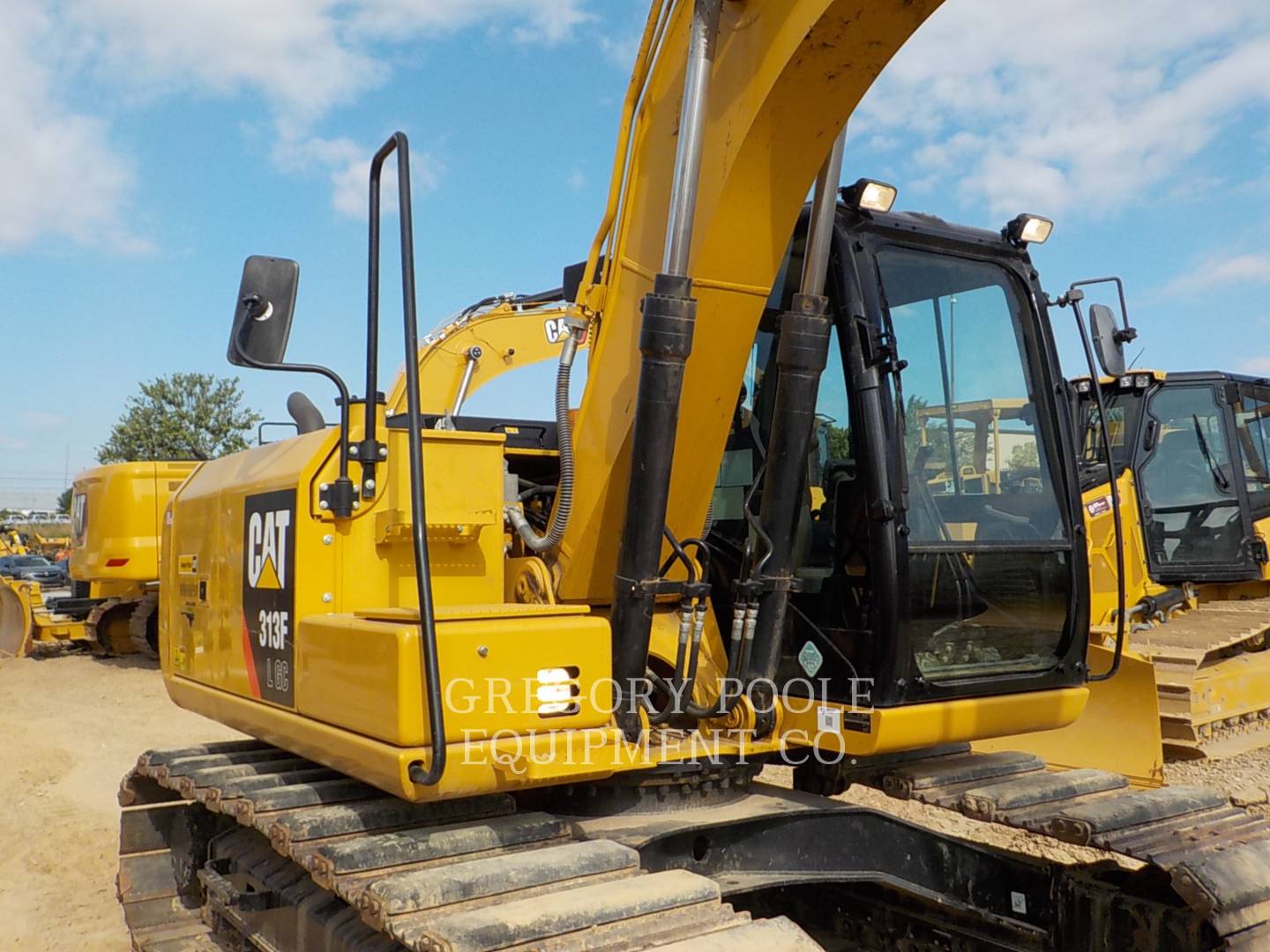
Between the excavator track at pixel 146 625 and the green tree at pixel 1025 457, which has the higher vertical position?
the green tree at pixel 1025 457

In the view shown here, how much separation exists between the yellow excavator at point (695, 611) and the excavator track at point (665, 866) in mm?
13

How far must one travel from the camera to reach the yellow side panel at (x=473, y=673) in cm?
274

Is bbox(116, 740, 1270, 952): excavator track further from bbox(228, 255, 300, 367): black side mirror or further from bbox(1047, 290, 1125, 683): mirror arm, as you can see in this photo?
bbox(228, 255, 300, 367): black side mirror

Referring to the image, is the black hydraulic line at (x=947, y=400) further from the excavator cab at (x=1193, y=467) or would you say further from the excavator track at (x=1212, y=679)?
the excavator cab at (x=1193, y=467)

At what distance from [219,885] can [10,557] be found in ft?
87.4

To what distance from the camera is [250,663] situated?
12.6 feet

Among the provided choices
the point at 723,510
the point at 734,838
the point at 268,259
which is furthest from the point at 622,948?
the point at 268,259

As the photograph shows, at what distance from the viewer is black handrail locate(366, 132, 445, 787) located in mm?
2660

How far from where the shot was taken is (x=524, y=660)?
2871 mm

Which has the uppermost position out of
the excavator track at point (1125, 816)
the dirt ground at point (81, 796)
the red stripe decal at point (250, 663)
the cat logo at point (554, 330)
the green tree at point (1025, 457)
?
the cat logo at point (554, 330)

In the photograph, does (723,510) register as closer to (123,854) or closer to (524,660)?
(524,660)

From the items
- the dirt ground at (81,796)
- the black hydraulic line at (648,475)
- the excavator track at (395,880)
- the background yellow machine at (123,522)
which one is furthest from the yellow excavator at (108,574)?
the black hydraulic line at (648,475)

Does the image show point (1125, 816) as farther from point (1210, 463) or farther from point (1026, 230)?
point (1210, 463)

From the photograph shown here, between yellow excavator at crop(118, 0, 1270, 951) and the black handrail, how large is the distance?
1 cm
